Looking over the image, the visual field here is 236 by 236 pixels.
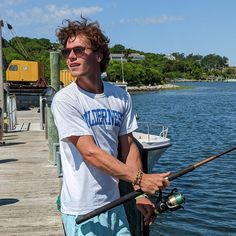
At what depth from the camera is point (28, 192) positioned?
791 centimetres

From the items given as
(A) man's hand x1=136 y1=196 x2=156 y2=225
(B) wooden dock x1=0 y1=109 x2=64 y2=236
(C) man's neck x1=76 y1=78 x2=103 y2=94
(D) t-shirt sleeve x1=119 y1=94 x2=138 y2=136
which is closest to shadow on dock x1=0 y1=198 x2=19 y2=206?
(B) wooden dock x1=0 y1=109 x2=64 y2=236

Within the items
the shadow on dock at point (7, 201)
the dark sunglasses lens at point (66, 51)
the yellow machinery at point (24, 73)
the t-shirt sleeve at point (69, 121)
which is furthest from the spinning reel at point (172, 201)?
the yellow machinery at point (24, 73)

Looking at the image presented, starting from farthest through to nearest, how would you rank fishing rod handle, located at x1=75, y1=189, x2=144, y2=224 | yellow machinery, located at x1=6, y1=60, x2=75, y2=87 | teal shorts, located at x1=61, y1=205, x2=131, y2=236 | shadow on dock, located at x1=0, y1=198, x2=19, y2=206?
yellow machinery, located at x1=6, y1=60, x2=75, y2=87
shadow on dock, located at x1=0, y1=198, x2=19, y2=206
teal shorts, located at x1=61, y1=205, x2=131, y2=236
fishing rod handle, located at x1=75, y1=189, x2=144, y2=224

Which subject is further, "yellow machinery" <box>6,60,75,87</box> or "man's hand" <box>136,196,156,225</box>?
"yellow machinery" <box>6,60,75,87</box>

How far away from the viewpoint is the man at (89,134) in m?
2.95

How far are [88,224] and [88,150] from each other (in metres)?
0.47

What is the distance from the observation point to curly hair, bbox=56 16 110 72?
3088mm

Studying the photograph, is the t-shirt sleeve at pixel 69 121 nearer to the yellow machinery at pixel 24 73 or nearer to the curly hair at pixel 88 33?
the curly hair at pixel 88 33

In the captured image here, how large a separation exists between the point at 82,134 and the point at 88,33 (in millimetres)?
626

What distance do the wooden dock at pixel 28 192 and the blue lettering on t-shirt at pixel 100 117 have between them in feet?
10.3

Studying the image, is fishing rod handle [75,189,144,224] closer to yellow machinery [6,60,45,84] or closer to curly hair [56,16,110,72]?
curly hair [56,16,110,72]

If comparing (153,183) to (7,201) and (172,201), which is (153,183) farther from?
(7,201)

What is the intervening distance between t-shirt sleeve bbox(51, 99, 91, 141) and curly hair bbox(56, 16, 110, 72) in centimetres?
38

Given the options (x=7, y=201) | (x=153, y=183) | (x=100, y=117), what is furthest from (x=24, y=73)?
(x=153, y=183)
